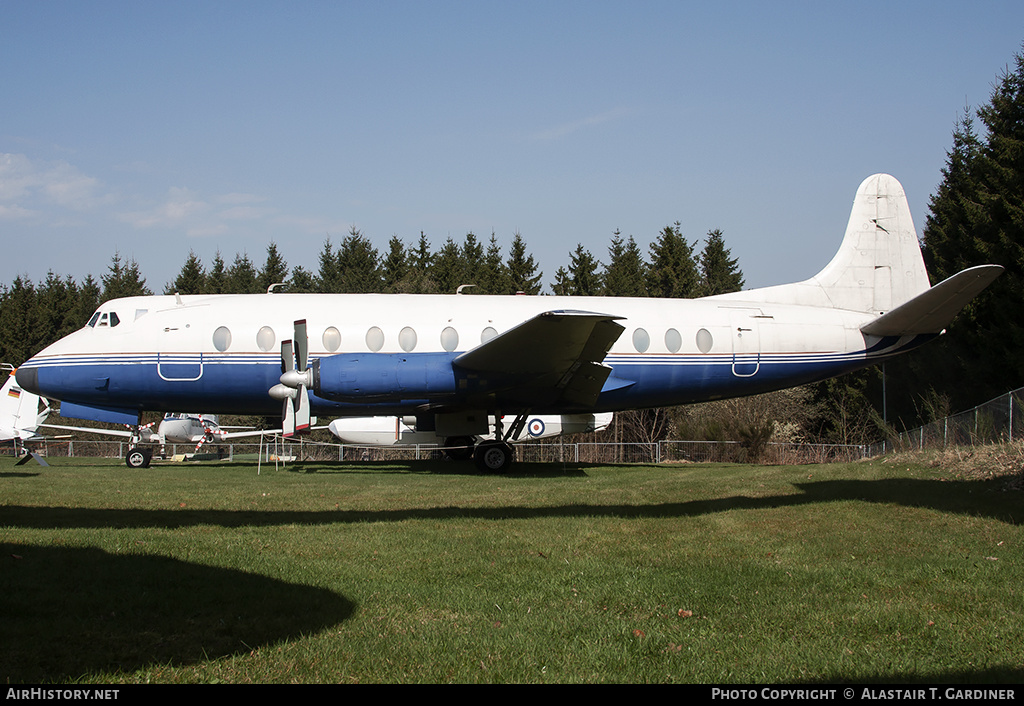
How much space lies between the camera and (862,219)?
67.6ft

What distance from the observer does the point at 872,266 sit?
2034 cm

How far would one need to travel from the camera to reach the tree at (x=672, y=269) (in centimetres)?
5412

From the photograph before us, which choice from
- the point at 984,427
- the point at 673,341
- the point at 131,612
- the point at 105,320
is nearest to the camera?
the point at 131,612

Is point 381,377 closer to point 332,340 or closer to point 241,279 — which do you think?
point 332,340

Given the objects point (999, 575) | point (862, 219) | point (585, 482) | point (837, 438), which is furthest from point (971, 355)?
point (999, 575)

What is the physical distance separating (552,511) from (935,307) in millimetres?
12759

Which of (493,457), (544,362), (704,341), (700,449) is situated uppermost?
(704,341)

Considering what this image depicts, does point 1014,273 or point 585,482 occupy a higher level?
point 1014,273

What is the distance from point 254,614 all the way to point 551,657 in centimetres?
205

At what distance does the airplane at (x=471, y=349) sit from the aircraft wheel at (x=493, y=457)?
0.03 metres

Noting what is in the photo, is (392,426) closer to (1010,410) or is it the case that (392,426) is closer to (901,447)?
(901,447)

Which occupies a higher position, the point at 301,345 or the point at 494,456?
the point at 301,345

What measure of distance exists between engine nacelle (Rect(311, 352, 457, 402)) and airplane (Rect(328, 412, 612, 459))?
662 cm

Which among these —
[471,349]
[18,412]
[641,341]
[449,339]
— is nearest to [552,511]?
[471,349]
